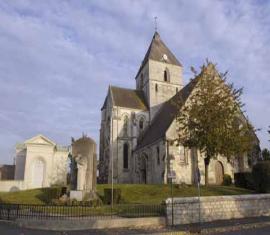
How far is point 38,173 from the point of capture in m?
40.3

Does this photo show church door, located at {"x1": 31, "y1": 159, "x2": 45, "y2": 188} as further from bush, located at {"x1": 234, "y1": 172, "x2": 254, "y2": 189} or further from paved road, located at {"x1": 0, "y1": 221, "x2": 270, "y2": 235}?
paved road, located at {"x1": 0, "y1": 221, "x2": 270, "y2": 235}

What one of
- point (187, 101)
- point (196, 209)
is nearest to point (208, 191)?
point (196, 209)

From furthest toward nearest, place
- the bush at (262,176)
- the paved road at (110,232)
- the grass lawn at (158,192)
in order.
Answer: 1. the bush at (262,176)
2. the grass lawn at (158,192)
3. the paved road at (110,232)

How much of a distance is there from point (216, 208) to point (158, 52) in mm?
37541

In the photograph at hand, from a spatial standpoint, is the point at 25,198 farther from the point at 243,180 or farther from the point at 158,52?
the point at 158,52

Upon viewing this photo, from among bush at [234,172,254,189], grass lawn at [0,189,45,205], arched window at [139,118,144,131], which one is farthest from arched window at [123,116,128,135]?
grass lawn at [0,189,45,205]

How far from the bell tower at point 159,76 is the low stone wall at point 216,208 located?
2945cm

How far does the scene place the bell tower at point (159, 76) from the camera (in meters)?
47.4

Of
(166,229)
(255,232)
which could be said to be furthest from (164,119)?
(255,232)

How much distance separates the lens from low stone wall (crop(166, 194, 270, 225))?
1529cm

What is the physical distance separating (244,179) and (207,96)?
891 cm

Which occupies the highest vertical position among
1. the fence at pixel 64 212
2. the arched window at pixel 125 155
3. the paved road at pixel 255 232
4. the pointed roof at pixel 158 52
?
the pointed roof at pixel 158 52

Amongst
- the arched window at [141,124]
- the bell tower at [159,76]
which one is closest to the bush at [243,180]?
the arched window at [141,124]

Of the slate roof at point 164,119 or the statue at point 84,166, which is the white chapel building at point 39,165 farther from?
the statue at point 84,166
